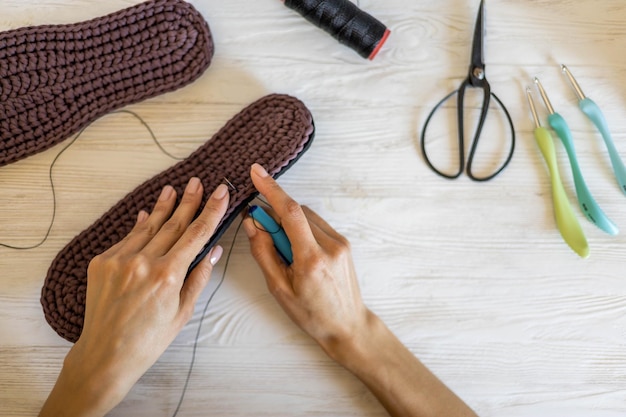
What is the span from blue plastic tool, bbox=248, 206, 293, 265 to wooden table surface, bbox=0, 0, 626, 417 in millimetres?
79

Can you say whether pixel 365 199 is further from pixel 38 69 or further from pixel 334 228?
pixel 38 69

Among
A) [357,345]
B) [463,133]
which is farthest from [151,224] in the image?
[463,133]

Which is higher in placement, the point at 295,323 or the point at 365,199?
the point at 365,199

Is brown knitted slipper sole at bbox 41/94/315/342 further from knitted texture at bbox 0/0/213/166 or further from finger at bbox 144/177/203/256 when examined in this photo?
knitted texture at bbox 0/0/213/166

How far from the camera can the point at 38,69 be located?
87 cm

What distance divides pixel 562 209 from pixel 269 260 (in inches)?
19.0

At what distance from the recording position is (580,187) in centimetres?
88

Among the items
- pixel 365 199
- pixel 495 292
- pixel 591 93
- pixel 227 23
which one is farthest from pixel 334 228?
pixel 591 93

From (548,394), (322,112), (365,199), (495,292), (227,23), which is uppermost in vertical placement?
(227,23)

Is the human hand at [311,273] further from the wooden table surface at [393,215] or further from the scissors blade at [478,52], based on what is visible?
the scissors blade at [478,52]

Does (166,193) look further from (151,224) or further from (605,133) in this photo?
(605,133)

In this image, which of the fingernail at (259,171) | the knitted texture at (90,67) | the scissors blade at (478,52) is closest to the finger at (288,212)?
the fingernail at (259,171)

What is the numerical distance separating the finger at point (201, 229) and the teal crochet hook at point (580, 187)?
1.81 feet

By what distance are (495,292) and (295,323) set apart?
335 millimetres
